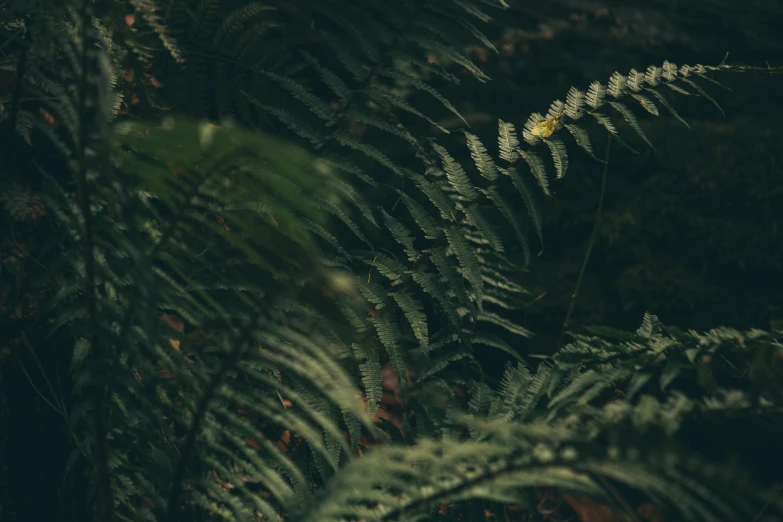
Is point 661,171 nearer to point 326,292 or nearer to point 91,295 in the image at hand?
point 326,292

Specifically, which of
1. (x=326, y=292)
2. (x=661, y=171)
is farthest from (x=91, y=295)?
(x=661, y=171)

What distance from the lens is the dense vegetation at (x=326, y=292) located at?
82 centimetres

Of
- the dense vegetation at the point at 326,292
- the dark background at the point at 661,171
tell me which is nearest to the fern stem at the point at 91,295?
the dense vegetation at the point at 326,292

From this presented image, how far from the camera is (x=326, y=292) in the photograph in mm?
1363

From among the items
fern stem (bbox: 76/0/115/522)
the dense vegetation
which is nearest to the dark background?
the dense vegetation

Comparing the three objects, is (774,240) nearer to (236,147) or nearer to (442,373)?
(442,373)

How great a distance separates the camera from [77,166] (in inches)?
32.7

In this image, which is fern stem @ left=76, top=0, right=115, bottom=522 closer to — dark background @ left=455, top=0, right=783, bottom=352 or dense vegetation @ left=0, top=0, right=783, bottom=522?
dense vegetation @ left=0, top=0, right=783, bottom=522

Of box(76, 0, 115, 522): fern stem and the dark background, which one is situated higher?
the dark background

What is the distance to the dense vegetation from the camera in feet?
2.68

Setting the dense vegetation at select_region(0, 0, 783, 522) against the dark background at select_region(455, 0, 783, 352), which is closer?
the dense vegetation at select_region(0, 0, 783, 522)

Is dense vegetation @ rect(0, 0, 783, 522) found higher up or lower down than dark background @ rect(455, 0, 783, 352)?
lower down

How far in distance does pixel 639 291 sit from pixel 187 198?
52.5 inches

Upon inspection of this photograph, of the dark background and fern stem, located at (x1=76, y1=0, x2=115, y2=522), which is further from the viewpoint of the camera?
the dark background
